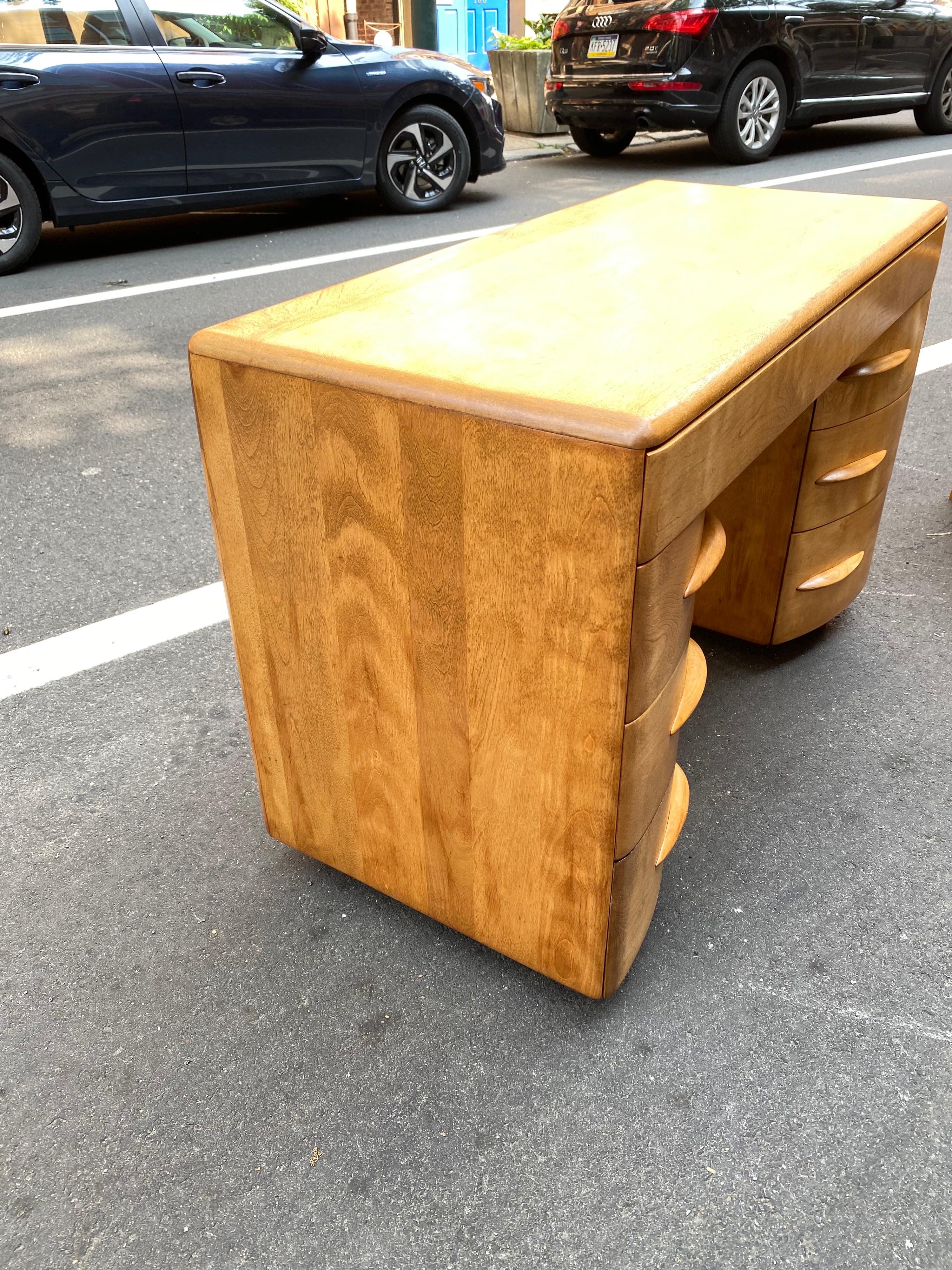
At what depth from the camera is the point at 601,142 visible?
841 cm

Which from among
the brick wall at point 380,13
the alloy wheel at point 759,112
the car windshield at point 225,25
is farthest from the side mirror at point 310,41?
the brick wall at point 380,13

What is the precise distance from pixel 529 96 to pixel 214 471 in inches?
374

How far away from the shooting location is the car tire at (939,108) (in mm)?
8531

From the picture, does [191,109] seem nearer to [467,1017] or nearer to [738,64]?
[738,64]

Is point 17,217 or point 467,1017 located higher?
point 17,217

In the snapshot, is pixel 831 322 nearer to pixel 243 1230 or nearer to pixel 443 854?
pixel 443 854

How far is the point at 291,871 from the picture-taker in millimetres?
1763

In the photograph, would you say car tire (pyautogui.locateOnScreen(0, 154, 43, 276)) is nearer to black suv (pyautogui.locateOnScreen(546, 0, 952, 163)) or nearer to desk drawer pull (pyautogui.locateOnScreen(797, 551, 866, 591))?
black suv (pyautogui.locateOnScreen(546, 0, 952, 163))

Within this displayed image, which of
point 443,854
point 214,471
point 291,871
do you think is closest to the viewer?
point 214,471

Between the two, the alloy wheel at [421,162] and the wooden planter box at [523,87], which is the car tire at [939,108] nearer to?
the wooden planter box at [523,87]

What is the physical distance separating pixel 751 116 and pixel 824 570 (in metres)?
6.57

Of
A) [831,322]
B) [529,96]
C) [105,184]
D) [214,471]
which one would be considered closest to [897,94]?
[529,96]

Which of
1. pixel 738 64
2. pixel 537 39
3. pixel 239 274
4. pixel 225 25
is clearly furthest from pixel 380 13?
pixel 239 274

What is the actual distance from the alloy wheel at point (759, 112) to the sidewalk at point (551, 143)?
0.93 m
